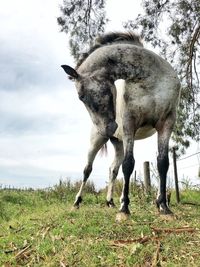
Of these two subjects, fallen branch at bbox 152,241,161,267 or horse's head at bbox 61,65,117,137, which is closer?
fallen branch at bbox 152,241,161,267

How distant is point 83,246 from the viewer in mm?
6113

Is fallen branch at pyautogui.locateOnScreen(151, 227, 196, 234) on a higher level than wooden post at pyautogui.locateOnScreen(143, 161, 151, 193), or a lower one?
lower

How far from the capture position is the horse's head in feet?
22.8

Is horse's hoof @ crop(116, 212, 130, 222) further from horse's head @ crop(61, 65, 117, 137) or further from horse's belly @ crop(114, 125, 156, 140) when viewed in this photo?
horse's belly @ crop(114, 125, 156, 140)

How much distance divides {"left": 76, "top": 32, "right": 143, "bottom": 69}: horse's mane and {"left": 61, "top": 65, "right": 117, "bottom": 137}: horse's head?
3.45 ft

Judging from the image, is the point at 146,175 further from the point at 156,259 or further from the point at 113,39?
the point at 156,259

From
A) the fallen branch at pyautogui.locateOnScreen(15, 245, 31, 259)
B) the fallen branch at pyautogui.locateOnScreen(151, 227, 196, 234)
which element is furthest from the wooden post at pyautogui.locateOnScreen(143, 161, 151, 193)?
the fallen branch at pyautogui.locateOnScreen(15, 245, 31, 259)

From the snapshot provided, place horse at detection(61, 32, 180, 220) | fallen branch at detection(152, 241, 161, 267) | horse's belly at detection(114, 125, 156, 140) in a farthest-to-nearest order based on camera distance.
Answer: horse's belly at detection(114, 125, 156, 140)
horse at detection(61, 32, 180, 220)
fallen branch at detection(152, 241, 161, 267)

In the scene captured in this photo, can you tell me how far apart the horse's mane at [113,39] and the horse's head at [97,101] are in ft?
3.45

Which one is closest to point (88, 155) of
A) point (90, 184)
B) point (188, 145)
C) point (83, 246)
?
point (83, 246)

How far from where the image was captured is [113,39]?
8242 millimetres

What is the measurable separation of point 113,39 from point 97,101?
67.3 inches

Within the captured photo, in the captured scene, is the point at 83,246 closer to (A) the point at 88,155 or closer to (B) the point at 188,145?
(A) the point at 88,155

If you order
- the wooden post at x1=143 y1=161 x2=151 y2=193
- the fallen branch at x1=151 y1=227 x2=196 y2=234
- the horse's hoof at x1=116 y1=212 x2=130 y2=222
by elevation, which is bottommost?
the fallen branch at x1=151 y1=227 x2=196 y2=234
